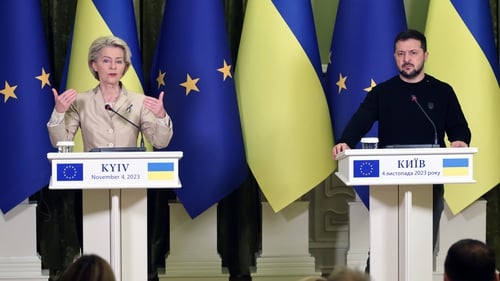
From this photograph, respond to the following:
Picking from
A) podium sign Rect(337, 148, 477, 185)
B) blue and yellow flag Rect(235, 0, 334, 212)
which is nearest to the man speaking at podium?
podium sign Rect(337, 148, 477, 185)

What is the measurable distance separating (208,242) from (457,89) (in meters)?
1.84

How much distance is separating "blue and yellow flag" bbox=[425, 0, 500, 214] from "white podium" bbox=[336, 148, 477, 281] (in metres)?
1.33

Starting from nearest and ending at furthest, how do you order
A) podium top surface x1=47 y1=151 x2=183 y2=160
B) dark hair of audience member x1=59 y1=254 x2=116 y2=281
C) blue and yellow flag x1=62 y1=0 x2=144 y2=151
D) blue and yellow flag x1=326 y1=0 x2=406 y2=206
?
dark hair of audience member x1=59 y1=254 x2=116 y2=281 → podium top surface x1=47 y1=151 x2=183 y2=160 → blue and yellow flag x1=62 y1=0 x2=144 y2=151 → blue and yellow flag x1=326 y1=0 x2=406 y2=206

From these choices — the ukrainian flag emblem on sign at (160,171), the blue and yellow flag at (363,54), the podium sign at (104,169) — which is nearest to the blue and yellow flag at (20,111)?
the podium sign at (104,169)

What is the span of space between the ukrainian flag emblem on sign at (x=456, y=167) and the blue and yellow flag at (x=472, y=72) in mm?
1409

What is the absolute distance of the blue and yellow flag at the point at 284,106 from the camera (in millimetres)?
4801

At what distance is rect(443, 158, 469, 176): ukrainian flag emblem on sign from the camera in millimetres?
3488

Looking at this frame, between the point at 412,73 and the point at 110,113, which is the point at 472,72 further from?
the point at 110,113

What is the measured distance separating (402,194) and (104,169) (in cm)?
135

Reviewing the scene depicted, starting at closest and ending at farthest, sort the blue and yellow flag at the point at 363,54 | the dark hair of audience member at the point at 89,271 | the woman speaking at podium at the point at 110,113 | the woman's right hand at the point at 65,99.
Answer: the dark hair of audience member at the point at 89,271, the woman's right hand at the point at 65,99, the woman speaking at podium at the point at 110,113, the blue and yellow flag at the point at 363,54

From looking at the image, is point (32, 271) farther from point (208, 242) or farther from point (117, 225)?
point (117, 225)

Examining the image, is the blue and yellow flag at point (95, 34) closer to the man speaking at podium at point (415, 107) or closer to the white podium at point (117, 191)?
the white podium at point (117, 191)

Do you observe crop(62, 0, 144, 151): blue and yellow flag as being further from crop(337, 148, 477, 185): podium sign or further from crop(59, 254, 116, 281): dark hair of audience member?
crop(59, 254, 116, 281): dark hair of audience member

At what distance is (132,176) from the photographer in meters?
3.43
